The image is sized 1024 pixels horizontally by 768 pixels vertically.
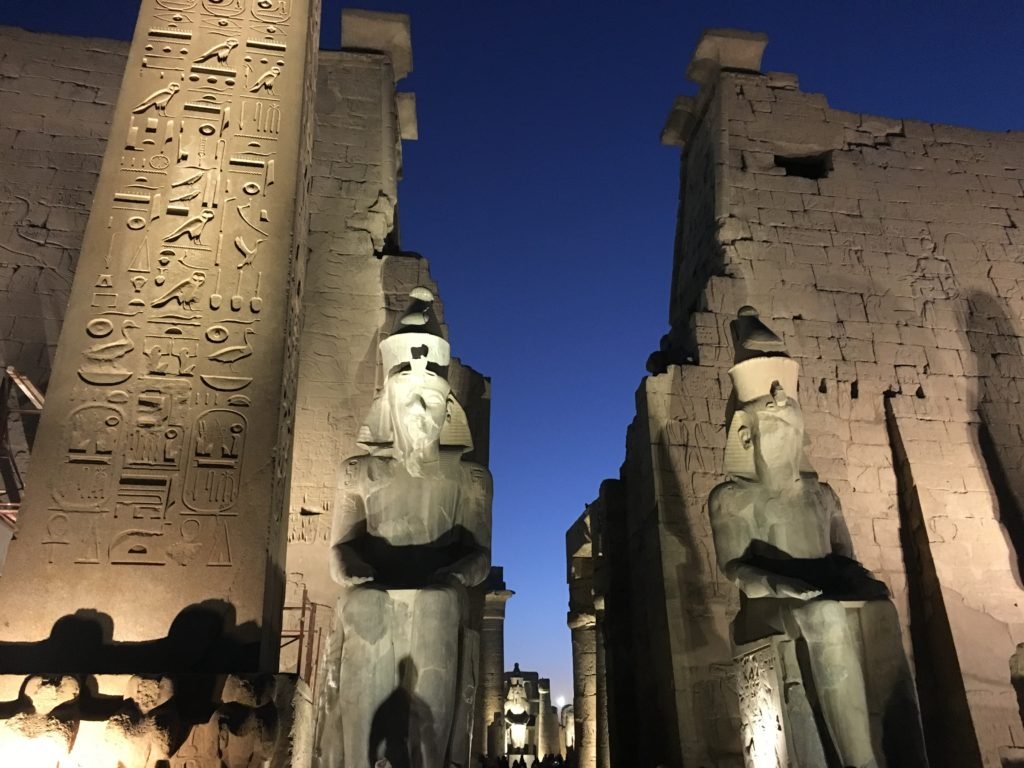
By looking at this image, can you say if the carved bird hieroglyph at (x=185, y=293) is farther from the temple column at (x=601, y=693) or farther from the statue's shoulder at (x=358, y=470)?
the temple column at (x=601, y=693)

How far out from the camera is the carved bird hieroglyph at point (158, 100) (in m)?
4.17

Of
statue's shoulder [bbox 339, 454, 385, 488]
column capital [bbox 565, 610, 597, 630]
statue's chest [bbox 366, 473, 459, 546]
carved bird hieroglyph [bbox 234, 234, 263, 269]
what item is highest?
carved bird hieroglyph [bbox 234, 234, 263, 269]

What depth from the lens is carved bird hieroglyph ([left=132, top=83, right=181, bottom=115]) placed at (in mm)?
4168

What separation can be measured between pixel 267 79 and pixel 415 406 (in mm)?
1864

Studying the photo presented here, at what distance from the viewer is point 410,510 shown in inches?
165

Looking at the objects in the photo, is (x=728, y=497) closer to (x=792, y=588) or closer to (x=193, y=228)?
(x=792, y=588)

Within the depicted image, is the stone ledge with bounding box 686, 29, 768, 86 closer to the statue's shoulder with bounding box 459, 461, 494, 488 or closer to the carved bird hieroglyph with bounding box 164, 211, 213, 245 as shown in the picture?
the statue's shoulder with bounding box 459, 461, 494, 488

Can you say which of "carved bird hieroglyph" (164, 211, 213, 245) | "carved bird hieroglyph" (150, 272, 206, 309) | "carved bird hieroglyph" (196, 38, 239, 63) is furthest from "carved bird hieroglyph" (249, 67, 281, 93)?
"carved bird hieroglyph" (150, 272, 206, 309)

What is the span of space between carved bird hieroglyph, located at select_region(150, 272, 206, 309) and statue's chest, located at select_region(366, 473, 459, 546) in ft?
4.19

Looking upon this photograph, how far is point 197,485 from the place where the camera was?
11.0ft

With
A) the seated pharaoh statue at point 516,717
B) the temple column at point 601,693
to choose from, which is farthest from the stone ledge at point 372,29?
the seated pharaoh statue at point 516,717

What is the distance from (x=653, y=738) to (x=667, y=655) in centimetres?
79

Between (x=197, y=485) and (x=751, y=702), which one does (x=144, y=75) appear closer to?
(x=197, y=485)

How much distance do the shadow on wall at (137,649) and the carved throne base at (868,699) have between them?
8.86ft
